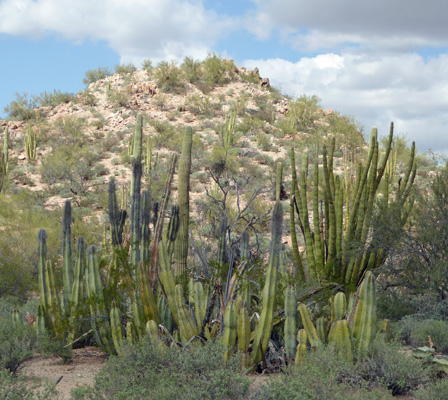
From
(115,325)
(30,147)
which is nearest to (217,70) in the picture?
(30,147)

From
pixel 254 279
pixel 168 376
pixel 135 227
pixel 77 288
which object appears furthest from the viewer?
pixel 254 279

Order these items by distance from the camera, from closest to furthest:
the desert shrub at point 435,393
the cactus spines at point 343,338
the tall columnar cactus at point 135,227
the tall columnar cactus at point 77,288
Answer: the desert shrub at point 435,393
the cactus spines at point 343,338
the tall columnar cactus at point 135,227
the tall columnar cactus at point 77,288

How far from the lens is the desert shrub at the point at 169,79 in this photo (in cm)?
Result: 4053

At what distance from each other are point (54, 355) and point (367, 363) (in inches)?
174

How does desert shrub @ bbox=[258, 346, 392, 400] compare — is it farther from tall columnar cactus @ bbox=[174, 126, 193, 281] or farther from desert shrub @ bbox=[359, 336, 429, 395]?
tall columnar cactus @ bbox=[174, 126, 193, 281]

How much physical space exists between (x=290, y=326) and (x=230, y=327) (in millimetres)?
799

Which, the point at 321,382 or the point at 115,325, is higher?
the point at 115,325

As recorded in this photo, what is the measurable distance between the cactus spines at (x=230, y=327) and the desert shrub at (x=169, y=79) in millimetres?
35679

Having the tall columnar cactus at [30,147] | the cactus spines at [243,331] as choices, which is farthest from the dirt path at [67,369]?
the tall columnar cactus at [30,147]

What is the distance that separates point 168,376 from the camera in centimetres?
564

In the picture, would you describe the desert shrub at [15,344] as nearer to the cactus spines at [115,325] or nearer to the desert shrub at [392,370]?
the cactus spines at [115,325]

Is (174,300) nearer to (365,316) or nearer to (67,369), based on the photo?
(67,369)

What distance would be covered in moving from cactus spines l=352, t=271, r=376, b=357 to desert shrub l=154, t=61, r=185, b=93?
3581 cm

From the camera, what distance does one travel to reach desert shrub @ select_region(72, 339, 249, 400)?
5.05m
